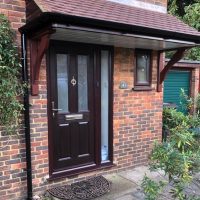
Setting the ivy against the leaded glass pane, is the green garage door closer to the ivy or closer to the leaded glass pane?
the leaded glass pane

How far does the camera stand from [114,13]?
13.0 feet

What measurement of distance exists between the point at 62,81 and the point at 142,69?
1755 mm

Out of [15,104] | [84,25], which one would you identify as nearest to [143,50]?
[84,25]

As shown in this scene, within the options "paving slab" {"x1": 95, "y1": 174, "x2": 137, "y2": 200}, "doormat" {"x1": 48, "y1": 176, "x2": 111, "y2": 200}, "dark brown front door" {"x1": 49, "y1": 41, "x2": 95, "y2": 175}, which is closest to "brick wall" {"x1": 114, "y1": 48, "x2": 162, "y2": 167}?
"paving slab" {"x1": 95, "y1": 174, "x2": 137, "y2": 200}

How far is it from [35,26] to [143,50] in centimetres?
245

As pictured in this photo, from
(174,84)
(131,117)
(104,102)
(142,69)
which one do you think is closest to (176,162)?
(104,102)

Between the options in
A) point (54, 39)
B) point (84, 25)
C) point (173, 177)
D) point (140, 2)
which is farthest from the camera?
point (140, 2)

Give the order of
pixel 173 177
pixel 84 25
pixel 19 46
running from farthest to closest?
pixel 19 46 < pixel 84 25 < pixel 173 177

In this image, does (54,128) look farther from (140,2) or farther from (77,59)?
(140,2)

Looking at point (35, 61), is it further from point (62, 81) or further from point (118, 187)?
point (118, 187)

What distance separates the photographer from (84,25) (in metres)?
3.24

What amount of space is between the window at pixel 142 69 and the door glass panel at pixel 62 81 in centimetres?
146

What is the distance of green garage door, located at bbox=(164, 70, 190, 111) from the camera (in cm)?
746

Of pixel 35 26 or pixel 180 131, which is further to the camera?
pixel 35 26
